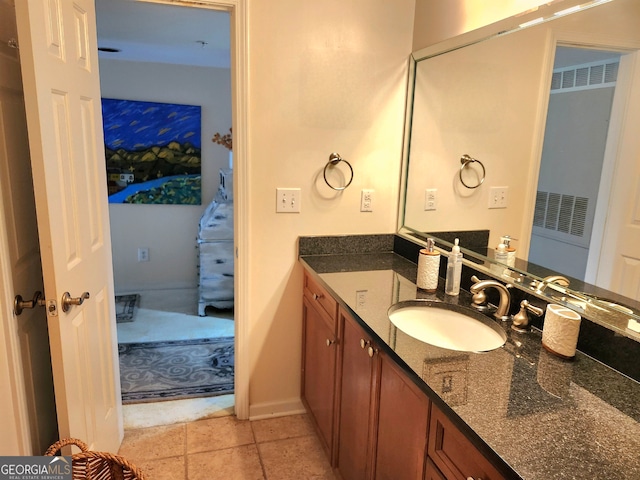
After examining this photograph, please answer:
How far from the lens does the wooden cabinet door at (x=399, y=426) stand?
3.91 feet

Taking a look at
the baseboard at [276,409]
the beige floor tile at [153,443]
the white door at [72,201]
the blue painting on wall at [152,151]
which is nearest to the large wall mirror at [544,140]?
the baseboard at [276,409]

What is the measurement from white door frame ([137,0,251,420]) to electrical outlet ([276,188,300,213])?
16 centimetres

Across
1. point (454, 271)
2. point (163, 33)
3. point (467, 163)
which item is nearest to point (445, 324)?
point (454, 271)

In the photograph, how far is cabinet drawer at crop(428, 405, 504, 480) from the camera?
94 centimetres

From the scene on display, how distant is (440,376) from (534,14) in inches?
49.5

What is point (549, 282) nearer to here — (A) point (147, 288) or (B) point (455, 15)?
(B) point (455, 15)

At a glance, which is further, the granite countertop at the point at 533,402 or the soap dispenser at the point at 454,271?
the soap dispenser at the point at 454,271

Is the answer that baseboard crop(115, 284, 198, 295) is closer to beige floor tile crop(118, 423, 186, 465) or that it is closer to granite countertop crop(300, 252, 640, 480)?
beige floor tile crop(118, 423, 186, 465)

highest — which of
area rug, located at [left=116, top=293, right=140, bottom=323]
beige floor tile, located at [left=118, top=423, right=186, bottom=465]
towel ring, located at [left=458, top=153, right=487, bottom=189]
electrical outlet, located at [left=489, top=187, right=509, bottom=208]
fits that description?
towel ring, located at [left=458, top=153, right=487, bottom=189]

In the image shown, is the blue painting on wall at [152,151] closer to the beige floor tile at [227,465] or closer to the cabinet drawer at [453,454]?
the beige floor tile at [227,465]

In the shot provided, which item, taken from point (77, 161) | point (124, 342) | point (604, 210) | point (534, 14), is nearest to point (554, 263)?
point (604, 210)

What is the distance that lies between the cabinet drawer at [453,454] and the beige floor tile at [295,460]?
3.38 feet

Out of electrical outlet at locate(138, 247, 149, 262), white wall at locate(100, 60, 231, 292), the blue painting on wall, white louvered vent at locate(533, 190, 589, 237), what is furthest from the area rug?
white louvered vent at locate(533, 190, 589, 237)

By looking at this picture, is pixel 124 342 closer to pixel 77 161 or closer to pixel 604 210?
pixel 77 161
